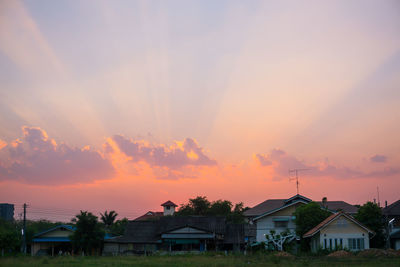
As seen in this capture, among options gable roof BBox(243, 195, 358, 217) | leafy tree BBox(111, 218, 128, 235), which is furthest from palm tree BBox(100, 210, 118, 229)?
gable roof BBox(243, 195, 358, 217)

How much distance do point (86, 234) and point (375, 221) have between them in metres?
31.3

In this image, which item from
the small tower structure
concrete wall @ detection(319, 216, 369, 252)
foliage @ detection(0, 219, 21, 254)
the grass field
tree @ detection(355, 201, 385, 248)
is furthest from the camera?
the small tower structure

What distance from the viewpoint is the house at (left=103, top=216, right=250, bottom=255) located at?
47.5 meters

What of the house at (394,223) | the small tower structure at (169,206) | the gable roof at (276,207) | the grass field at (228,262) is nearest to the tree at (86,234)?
the grass field at (228,262)

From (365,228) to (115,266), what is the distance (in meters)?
25.0

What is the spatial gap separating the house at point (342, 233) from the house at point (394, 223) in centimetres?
464

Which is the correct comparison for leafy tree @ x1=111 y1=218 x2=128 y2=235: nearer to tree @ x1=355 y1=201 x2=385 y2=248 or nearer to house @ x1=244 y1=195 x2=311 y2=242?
house @ x1=244 y1=195 x2=311 y2=242

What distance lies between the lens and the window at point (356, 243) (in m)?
39.8

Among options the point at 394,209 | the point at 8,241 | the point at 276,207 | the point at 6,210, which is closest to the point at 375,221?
the point at 394,209

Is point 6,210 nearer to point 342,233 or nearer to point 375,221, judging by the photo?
point 342,233

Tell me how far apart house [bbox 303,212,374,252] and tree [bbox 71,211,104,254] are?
932 inches

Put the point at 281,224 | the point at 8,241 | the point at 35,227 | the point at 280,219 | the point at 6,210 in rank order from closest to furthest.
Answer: the point at 8,241 → the point at 280,219 → the point at 281,224 → the point at 35,227 → the point at 6,210

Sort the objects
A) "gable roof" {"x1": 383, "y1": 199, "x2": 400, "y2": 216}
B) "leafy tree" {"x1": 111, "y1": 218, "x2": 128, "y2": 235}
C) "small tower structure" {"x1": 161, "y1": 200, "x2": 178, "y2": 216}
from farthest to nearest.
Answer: "small tower structure" {"x1": 161, "y1": 200, "x2": 178, "y2": 216}
"leafy tree" {"x1": 111, "y1": 218, "x2": 128, "y2": 235}
"gable roof" {"x1": 383, "y1": 199, "x2": 400, "y2": 216}

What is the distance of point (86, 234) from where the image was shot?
45.6 m
